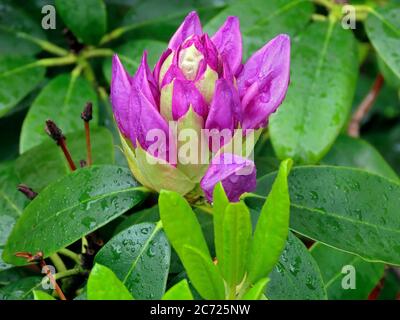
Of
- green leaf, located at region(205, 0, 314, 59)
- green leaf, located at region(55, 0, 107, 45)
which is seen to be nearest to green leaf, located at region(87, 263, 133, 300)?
green leaf, located at region(205, 0, 314, 59)

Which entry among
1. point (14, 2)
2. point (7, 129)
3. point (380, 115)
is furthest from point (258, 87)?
point (380, 115)

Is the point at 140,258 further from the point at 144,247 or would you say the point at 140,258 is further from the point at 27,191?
the point at 27,191

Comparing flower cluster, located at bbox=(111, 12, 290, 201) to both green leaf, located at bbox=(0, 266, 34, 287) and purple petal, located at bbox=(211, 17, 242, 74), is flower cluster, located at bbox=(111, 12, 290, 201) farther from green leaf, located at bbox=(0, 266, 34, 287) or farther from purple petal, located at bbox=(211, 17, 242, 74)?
green leaf, located at bbox=(0, 266, 34, 287)

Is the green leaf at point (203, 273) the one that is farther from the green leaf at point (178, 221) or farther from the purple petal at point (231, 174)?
the purple petal at point (231, 174)

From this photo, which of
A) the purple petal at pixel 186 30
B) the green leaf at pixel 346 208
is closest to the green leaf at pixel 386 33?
the green leaf at pixel 346 208

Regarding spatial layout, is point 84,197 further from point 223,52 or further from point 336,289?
point 336,289

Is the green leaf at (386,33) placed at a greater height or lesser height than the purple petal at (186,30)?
lesser
